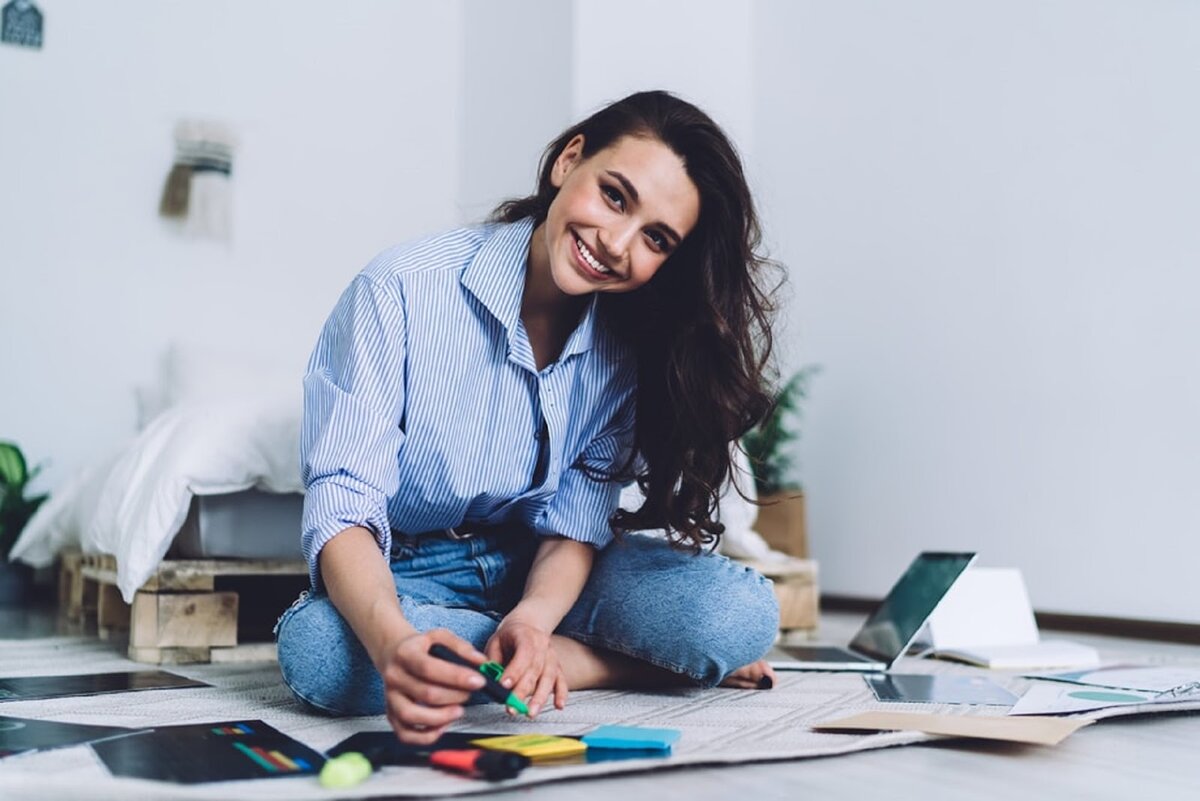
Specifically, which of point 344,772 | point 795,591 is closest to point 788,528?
point 795,591

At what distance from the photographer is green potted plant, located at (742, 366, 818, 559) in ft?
8.39

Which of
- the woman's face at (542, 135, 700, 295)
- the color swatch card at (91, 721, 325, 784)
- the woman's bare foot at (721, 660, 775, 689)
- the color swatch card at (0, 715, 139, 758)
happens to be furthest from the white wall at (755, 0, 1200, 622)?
the color swatch card at (0, 715, 139, 758)

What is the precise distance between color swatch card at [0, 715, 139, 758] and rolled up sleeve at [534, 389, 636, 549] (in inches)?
19.9

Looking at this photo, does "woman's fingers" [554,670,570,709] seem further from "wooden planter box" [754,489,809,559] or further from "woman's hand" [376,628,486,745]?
"wooden planter box" [754,489,809,559]

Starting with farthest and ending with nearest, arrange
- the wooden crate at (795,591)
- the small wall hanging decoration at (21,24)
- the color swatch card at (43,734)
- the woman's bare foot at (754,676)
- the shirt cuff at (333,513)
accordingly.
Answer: the small wall hanging decoration at (21,24), the wooden crate at (795,591), the woman's bare foot at (754,676), the shirt cuff at (333,513), the color swatch card at (43,734)

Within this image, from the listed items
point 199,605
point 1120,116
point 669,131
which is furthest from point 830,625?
point 669,131

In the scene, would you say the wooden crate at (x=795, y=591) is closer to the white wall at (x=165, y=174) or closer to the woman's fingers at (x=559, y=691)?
the woman's fingers at (x=559, y=691)

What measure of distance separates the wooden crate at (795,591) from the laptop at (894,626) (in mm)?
235

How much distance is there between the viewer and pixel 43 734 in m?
1.06

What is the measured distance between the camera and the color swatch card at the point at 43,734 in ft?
3.28

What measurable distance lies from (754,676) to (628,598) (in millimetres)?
206

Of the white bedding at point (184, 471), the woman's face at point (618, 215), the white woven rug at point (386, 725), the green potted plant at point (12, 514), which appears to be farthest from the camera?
the green potted plant at point (12, 514)

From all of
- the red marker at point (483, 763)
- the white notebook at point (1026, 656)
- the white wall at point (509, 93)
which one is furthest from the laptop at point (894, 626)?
the white wall at point (509, 93)

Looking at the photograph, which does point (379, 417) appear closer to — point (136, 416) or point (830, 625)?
point (830, 625)
